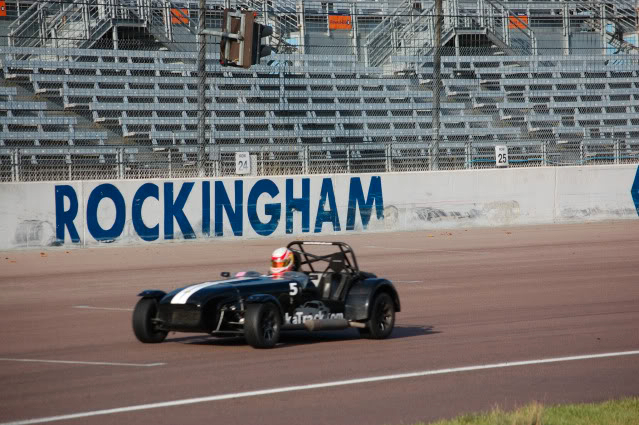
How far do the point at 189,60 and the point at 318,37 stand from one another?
540cm

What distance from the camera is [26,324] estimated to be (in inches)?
429

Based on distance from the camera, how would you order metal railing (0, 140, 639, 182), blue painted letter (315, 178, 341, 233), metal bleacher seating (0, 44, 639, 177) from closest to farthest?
metal railing (0, 140, 639, 182)
blue painted letter (315, 178, 341, 233)
metal bleacher seating (0, 44, 639, 177)

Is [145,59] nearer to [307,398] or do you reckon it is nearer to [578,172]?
[578,172]

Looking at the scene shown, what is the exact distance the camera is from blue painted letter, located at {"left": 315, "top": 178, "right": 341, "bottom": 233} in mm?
22609

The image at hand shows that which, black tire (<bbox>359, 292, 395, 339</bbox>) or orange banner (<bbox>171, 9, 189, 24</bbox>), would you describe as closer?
black tire (<bbox>359, 292, 395, 339</bbox>)

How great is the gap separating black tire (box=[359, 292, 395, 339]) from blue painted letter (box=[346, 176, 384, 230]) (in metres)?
13.2

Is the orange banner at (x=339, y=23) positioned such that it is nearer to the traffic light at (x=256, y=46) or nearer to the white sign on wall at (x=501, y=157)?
the white sign on wall at (x=501, y=157)

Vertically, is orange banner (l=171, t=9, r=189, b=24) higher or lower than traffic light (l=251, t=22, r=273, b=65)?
higher

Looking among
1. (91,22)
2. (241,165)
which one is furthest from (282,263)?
(91,22)

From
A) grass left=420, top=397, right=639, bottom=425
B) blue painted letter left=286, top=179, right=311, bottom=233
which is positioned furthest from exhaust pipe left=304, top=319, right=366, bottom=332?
blue painted letter left=286, top=179, right=311, bottom=233

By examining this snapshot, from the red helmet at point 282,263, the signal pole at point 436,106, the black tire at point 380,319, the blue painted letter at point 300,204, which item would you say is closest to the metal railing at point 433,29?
the signal pole at point 436,106

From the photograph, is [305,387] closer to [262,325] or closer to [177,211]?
[262,325]

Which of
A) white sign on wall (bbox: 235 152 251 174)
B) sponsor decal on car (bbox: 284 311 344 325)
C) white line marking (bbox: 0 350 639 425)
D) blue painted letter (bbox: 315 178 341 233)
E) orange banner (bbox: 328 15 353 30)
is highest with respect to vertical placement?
orange banner (bbox: 328 15 353 30)

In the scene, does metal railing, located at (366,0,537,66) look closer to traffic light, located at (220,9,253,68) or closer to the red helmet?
traffic light, located at (220,9,253,68)
